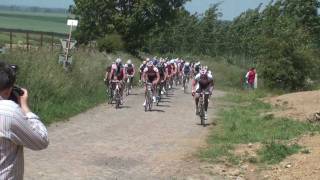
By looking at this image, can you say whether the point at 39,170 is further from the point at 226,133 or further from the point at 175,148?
the point at 226,133

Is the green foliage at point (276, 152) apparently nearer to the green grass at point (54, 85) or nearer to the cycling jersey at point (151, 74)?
the green grass at point (54, 85)

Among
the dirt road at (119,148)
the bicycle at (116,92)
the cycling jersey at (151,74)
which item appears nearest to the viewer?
the dirt road at (119,148)

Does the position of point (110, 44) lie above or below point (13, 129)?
below

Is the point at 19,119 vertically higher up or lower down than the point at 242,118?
higher up

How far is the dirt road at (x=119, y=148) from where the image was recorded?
39.5 ft

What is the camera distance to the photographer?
4.64m

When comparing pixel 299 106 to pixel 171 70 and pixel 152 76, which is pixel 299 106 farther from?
pixel 171 70

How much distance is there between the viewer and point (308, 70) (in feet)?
162

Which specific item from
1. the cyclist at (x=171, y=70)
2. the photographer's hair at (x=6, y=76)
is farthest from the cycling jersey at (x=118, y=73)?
the photographer's hair at (x=6, y=76)

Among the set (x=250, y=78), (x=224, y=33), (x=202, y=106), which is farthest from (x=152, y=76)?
(x=224, y=33)

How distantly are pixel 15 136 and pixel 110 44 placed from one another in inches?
2086

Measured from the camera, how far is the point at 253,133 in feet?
62.1

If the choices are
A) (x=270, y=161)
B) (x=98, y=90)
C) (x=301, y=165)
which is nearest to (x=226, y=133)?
(x=270, y=161)

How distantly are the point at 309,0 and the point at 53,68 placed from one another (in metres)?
49.5
